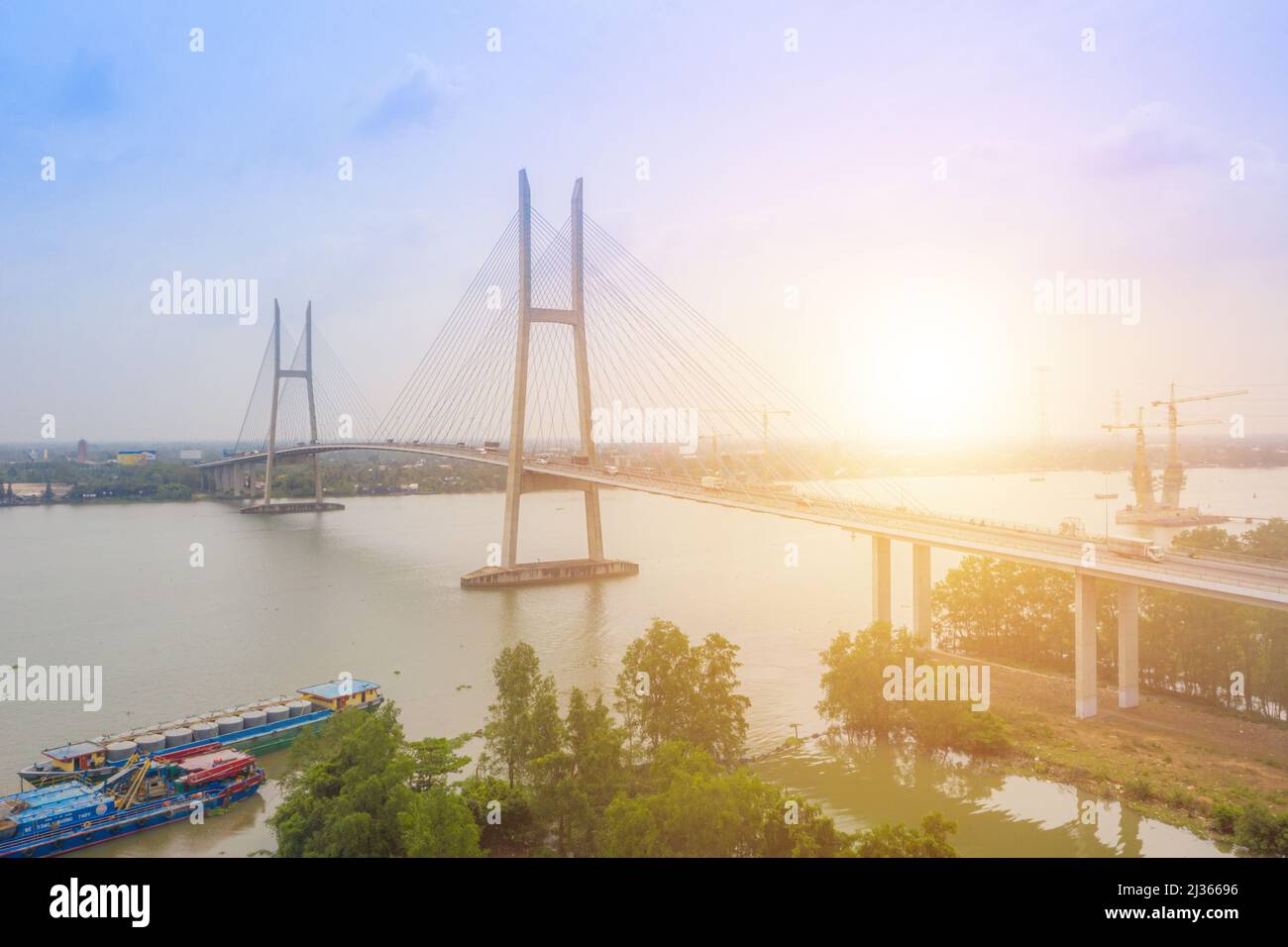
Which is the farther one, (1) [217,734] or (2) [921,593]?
(2) [921,593]

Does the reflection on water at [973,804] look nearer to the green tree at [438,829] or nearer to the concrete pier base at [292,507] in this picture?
the green tree at [438,829]

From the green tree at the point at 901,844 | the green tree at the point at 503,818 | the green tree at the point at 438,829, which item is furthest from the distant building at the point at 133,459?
the green tree at the point at 901,844

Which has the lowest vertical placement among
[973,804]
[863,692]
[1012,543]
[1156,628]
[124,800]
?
[973,804]

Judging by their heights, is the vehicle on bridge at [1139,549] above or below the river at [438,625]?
above

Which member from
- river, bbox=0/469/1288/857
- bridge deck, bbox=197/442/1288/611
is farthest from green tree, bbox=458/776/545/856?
bridge deck, bbox=197/442/1288/611

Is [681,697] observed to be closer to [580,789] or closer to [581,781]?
[581,781]

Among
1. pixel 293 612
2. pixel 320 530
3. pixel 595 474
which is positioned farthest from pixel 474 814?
pixel 320 530

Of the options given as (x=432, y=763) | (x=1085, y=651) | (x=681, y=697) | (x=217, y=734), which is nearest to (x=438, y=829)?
(x=432, y=763)

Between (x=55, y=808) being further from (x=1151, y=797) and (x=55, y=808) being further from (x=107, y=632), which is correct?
(x=1151, y=797)
